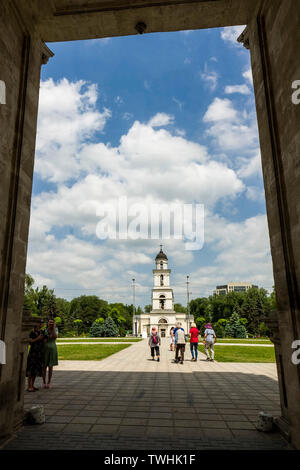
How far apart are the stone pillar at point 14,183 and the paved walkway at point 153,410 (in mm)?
1042

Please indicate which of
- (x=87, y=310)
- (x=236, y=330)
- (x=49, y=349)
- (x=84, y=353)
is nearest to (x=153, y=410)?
(x=49, y=349)

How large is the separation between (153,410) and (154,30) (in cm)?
871

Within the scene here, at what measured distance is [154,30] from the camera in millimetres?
6625

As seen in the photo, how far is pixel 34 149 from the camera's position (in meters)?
5.96

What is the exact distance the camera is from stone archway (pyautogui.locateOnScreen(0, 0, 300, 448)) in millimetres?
4438

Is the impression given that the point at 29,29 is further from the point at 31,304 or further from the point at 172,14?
the point at 31,304

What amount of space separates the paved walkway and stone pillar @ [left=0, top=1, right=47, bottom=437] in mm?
1042

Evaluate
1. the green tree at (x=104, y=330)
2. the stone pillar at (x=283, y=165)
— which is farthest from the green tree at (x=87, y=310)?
the stone pillar at (x=283, y=165)

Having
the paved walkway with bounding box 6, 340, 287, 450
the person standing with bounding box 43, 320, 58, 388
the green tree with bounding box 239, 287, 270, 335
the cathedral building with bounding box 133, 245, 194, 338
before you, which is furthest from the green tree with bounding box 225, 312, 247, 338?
the person standing with bounding box 43, 320, 58, 388

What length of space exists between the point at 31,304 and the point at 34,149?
46625 millimetres

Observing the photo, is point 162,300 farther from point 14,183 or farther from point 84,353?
point 14,183

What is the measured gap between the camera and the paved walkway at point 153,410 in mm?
4391

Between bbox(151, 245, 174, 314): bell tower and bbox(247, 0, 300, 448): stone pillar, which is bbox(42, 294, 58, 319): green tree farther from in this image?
bbox(247, 0, 300, 448): stone pillar

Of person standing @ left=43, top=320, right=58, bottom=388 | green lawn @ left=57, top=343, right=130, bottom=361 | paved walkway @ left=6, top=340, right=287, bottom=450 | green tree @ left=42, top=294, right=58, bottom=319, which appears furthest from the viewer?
green tree @ left=42, top=294, right=58, bottom=319
